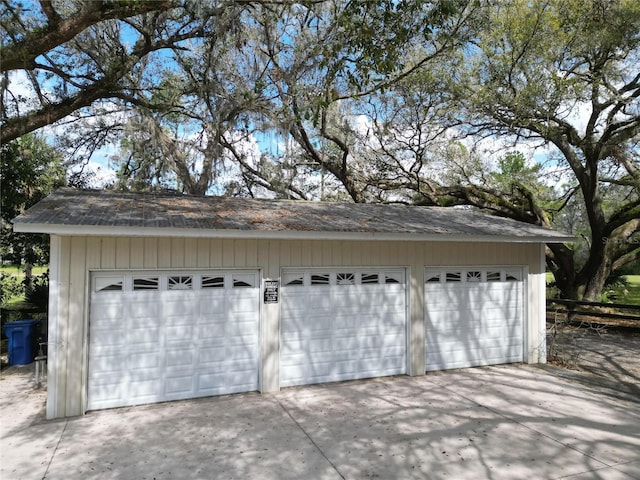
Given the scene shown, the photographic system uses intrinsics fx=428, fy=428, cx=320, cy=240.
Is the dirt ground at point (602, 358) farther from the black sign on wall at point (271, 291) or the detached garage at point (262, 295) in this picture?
the black sign on wall at point (271, 291)

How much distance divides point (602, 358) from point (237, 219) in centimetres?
770

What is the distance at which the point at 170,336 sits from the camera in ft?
19.5

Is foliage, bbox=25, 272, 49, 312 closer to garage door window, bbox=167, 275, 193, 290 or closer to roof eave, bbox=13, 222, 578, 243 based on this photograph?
garage door window, bbox=167, 275, 193, 290

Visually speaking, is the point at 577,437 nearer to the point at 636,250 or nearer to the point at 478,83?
the point at 478,83

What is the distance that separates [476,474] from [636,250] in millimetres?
13465

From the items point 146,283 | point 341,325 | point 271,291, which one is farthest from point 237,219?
point 341,325

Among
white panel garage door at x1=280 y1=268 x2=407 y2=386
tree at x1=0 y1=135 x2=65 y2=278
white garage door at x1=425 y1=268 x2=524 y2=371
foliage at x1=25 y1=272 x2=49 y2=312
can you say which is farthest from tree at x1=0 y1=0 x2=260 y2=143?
white garage door at x1=425 y1=268 x2=524 y2=371

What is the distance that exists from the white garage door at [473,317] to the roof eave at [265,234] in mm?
835

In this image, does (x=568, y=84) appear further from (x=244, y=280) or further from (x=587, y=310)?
(x=244, y=280)

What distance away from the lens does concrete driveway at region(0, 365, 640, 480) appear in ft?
13.3

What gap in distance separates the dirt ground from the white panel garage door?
3160 millimetres

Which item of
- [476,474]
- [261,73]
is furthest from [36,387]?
[261,73]

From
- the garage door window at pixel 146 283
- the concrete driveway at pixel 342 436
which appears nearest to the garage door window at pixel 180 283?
the garage door window at pixel 146 283

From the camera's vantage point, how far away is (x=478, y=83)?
36.4ft
